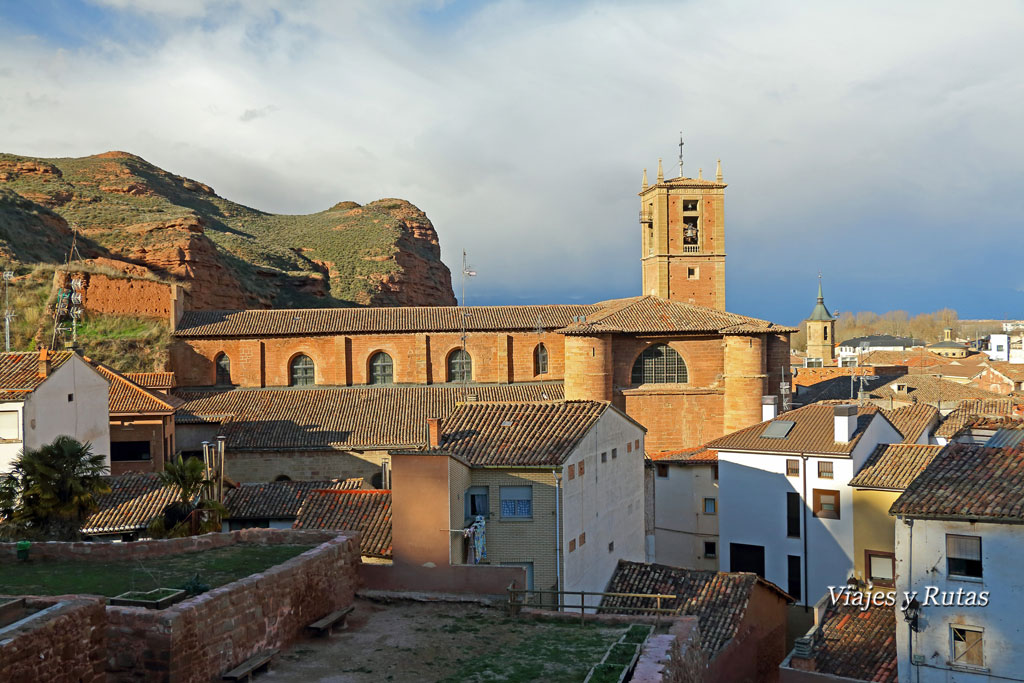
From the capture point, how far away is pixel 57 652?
855cm

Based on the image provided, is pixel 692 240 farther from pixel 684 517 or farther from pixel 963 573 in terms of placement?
pixel 963 573

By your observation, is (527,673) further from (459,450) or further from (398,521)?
(459,450)

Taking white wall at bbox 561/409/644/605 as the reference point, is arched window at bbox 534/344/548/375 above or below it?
above

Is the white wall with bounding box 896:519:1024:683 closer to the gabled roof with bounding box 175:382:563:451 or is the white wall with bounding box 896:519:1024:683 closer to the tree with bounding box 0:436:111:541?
the gabled roof with bounding box 175:382:563:451

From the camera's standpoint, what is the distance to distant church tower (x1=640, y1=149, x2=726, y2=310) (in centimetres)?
5012

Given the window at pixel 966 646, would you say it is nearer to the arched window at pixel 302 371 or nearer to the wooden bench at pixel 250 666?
the wooden bench at pixel 250 666

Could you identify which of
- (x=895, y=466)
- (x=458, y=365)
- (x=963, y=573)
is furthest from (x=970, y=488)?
(x=458, y=365)

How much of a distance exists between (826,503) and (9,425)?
23.8 meters

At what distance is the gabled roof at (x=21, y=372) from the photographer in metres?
24.3

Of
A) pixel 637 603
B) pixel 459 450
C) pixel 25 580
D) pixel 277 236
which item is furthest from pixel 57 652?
pixel 277 236

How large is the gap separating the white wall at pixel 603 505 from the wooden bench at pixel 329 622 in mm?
7277

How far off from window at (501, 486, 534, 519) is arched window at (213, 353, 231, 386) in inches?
913

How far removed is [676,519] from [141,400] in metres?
19.6

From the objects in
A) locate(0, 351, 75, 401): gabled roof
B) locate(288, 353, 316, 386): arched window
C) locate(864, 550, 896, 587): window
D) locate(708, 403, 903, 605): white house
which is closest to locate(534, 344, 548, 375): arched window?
locate(288, 353, 316, 386): arched window
